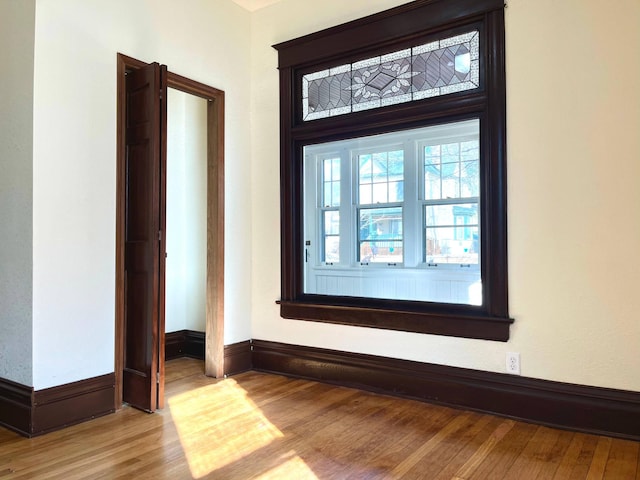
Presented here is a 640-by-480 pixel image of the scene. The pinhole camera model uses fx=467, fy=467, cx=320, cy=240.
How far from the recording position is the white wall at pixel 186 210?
4.39 m

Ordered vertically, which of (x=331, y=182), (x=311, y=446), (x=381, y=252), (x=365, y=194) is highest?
(x=331, y=182)

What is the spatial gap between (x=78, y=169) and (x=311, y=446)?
2038mm

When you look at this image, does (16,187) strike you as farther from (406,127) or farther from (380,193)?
(380,193)

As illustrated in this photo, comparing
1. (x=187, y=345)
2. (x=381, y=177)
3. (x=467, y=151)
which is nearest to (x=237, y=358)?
(x=187, y=345)

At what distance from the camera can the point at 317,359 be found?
3.57 meters

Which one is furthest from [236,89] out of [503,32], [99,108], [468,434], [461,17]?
[468,434]

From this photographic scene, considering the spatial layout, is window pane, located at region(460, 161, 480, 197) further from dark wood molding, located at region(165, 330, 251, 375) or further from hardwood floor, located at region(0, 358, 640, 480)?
dark wood molding, located at region(165, 330, 251, 375)

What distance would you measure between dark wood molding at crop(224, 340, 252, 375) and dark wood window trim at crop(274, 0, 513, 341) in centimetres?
45

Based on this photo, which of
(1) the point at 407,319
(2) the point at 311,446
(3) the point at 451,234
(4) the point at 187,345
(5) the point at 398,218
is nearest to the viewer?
(2) the point at 311,446

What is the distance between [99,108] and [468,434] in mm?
2846

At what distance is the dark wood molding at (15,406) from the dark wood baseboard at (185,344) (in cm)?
164

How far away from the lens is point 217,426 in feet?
8.64

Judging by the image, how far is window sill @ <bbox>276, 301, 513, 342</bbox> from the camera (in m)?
2.82

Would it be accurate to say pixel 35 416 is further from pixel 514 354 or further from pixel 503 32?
pixel 503 32
